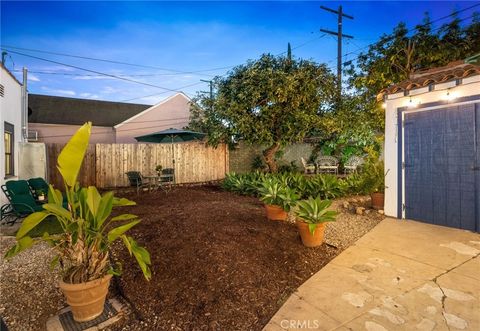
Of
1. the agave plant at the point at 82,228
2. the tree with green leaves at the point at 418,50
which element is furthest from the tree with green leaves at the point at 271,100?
the agave plant at the point at 82,228

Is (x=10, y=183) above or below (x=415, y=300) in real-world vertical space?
above

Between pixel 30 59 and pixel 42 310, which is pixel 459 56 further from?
pixel 30 59

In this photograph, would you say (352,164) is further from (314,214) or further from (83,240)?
(83,240)

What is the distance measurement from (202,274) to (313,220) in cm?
179

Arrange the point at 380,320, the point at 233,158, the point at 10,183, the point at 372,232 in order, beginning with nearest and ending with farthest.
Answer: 1. the point at 380,320
2. the point at 372,232
3. the point at 10,183
4. the point at 233,158

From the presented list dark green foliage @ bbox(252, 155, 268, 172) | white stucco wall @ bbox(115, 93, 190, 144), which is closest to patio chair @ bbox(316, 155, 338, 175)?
dark green foliage @ bbox(252, 155, 268, 172)

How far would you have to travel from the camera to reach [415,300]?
2703 mm

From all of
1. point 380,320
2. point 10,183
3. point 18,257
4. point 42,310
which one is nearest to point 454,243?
point 380,320

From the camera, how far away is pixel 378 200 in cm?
646

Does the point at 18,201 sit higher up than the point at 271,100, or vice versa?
the point at 271,100

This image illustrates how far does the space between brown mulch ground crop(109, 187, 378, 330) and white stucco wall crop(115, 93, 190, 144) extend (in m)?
14.6

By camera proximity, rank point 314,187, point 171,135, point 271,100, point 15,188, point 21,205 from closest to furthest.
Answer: point 21,205 < point 15,188 < point 314,187 < point 271,100 < point 171,135

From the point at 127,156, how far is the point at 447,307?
34.7ft

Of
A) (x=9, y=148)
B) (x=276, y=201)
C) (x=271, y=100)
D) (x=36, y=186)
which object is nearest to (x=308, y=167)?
(x=271, y=100)
